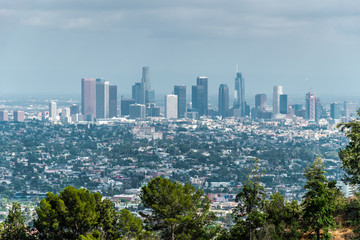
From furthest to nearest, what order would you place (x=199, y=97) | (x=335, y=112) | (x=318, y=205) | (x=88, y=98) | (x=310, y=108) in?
(x=199, y=97) < (x=88, y=98) < (x=310, y=108) < (x=335, y=112) < (x=318, y=205)

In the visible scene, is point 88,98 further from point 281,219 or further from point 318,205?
point 318,205

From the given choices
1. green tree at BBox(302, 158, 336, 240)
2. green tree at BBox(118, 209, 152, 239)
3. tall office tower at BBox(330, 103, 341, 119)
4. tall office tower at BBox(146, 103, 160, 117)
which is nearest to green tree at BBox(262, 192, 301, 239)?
green tree at BBox(302, 158, 336, 240)

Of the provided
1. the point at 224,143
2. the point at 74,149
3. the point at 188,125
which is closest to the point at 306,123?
the point at 188,125

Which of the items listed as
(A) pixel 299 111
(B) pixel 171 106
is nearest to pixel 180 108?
(B) pixel 171 106

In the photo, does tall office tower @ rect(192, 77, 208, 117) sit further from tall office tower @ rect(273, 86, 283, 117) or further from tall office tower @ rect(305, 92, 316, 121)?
tall office tower @ rect(305, 92, 316, 121)

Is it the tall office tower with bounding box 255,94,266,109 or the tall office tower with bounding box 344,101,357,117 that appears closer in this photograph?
the tall office tower with bounding box 344,101,357,117
